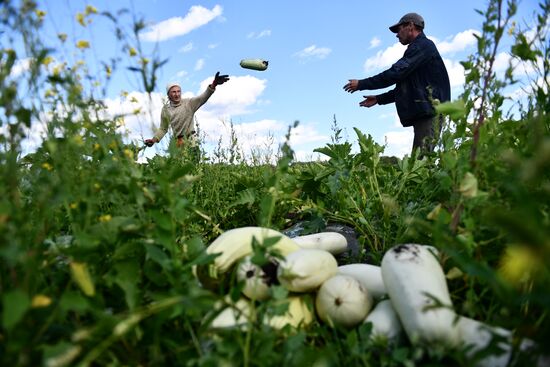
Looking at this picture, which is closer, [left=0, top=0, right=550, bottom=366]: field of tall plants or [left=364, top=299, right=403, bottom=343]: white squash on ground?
[left=0, top=0, right=550, bottom=366]: field of tall plants

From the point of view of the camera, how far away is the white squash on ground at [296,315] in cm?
170

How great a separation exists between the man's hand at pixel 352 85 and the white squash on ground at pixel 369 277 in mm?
5525

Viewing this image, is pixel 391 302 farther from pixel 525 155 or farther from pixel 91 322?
pixel 91 322

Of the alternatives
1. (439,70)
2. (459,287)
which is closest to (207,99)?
(439,70)

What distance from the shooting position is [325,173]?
10.6ft

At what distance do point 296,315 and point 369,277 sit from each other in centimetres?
40

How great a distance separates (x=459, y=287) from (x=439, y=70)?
576 centimetres

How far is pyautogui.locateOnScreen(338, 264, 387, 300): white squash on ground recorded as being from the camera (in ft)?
6.48

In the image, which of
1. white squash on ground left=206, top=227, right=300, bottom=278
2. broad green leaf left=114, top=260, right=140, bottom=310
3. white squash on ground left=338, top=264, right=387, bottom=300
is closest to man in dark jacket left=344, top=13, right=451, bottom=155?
white squash on ground left=338, top=264, right=387, bottom=300

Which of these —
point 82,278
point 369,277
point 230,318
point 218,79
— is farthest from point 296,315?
point 218,79

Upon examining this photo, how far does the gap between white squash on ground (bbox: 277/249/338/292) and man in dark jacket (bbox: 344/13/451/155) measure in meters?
5.29

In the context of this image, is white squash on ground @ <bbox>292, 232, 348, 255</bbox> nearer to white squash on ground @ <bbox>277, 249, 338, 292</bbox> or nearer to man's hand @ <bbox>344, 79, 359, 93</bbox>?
white squash on ground @ <bbox>277, 249, 338, 292</bbox>

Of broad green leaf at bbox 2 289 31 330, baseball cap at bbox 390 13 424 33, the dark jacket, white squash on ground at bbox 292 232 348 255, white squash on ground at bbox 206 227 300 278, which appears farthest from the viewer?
baseball cap at bbox 390 13 424 33

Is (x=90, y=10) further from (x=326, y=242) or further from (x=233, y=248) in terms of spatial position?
(x=326, y=242)
